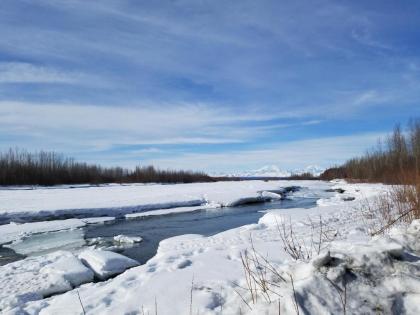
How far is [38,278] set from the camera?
6934mm

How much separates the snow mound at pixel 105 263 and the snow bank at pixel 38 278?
202mm

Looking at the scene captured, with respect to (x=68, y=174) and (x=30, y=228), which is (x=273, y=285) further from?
(x=68, y=174)

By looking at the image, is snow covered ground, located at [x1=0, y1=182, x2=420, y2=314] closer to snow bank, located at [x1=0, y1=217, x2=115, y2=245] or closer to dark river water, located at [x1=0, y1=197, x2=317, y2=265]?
dark river water, located at [x1=0, y1=197, x2=317, y2=265]

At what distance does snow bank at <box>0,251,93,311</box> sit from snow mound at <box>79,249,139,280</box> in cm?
20

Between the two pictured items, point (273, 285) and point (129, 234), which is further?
point (129, 234)

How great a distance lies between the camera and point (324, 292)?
109 inches

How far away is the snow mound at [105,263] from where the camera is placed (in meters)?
7.50

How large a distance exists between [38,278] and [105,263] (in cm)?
134

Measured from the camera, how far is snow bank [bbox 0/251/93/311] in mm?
6004

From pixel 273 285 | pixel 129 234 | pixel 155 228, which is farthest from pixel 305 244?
pixel 155 228

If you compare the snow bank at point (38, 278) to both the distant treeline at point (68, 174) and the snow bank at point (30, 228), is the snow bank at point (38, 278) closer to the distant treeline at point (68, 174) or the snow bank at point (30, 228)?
the snow bank at point (30, 228)

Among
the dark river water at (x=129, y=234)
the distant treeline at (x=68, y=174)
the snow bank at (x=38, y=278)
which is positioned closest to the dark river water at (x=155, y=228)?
the dark river water at (x=129, y=234)

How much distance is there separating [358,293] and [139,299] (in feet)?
9.35

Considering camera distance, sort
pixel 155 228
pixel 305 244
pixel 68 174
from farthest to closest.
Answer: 1. pixel 68 174
2. pixel 155 228
3. pixel 305 244
